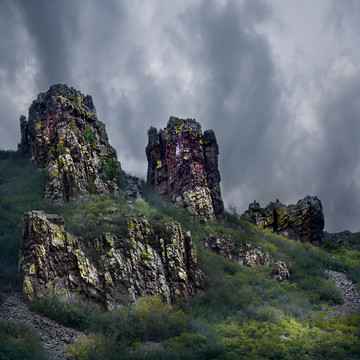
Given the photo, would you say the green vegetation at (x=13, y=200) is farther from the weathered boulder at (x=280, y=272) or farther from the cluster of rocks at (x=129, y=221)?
the weathered boulder at (x=280, y=272)

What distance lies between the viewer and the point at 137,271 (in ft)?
107

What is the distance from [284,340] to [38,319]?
19734mm

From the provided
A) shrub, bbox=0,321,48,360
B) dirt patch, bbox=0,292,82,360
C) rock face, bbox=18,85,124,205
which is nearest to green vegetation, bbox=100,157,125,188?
rock face, bbox=18,85,124,205

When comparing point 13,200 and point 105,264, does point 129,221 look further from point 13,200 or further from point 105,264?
point 13,200

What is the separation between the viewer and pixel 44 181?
5403 cm

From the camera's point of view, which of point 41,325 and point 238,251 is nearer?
point 41,325

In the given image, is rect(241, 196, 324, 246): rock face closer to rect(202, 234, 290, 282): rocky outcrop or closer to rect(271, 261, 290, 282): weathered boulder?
rect(202, 234, 290, 282): rocky outcrop

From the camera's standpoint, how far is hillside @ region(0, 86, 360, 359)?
24.4 metres

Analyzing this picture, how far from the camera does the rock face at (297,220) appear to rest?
73.1 metres

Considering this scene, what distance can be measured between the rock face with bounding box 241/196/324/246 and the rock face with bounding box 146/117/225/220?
41.0 ft

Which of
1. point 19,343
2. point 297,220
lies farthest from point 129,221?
point 297,220

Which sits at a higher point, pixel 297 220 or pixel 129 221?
pixel 297 220

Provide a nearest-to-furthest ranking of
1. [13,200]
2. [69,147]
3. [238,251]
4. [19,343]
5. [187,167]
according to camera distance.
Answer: [19,343], [13,200], [69,147], [238,251], [187,167]

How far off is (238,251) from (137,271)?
27619mm
